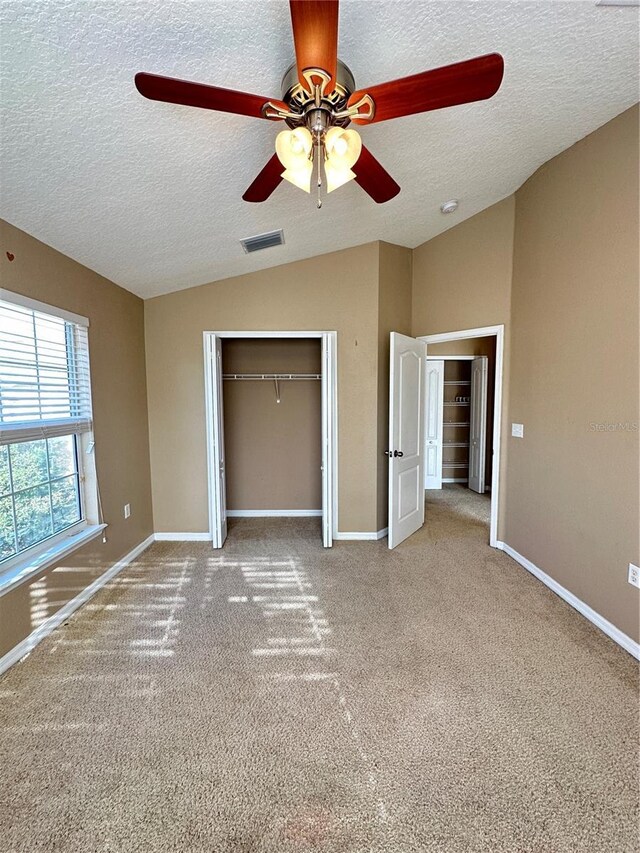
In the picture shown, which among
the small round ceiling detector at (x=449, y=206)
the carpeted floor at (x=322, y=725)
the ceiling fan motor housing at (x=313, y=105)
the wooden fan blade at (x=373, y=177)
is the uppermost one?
the small round ceiling detector at (x=449, y=206)

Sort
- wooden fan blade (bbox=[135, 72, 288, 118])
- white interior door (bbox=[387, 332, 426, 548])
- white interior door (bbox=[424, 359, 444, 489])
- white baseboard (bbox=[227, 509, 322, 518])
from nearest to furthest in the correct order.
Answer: wooden fan blade (bbox=[135, 72, 288, 118]), white interior door (bbox=[387, 332, 426, 548]), white baseboard (bbox=[227, 509, 322, 518]), white interior door (bbox=[424, 359, 444, 489])

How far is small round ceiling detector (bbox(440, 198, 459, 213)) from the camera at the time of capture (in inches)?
116

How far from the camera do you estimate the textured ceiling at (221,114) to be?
1244mm

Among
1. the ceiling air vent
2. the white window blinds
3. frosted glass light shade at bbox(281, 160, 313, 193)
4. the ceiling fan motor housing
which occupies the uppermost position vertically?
the ceiling air vent

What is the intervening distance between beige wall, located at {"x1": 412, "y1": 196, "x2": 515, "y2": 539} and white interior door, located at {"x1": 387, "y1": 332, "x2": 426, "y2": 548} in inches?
17.5

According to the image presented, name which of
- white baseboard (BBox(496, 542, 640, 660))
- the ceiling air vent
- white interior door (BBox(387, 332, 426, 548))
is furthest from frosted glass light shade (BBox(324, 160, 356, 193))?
white baseboard (BBox(496, 542, 640, 660))

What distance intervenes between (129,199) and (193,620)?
103 inches

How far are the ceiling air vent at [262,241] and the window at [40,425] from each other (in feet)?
4.47

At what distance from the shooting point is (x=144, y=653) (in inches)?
81.2

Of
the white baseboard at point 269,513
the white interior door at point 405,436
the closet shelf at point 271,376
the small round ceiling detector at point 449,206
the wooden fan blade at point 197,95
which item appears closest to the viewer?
the wooden fan blade at point 197,95

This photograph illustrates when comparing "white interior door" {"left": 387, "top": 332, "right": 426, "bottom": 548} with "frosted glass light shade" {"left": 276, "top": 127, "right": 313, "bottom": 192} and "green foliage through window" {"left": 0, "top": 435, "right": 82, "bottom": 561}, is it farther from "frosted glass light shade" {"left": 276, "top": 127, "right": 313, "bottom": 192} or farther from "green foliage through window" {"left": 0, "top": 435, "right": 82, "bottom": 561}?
"green foliage through window" {"left": 0, "top": 435, "right": 82, "bottom": 561}

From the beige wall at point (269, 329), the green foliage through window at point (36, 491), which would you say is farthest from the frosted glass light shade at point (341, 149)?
the green foliage through window at point (36, 491)

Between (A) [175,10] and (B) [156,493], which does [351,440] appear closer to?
(B) [156,493]

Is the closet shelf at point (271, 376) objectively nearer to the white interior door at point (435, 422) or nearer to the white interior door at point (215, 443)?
the white interior door at point (215, 443)
